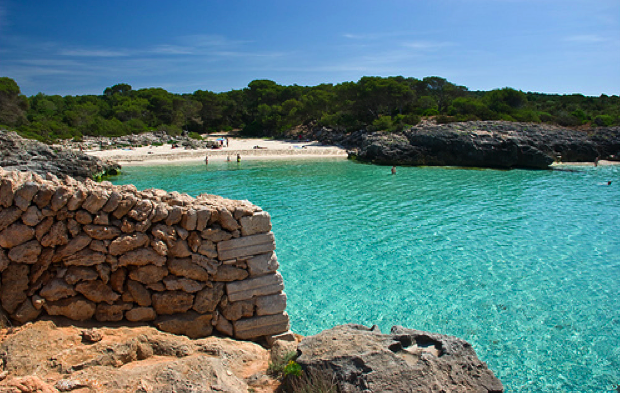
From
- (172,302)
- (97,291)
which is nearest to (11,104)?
(97,291)

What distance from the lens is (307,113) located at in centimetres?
6059

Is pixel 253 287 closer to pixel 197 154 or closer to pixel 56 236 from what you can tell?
pixel 56 236

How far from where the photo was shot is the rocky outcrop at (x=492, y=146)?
34.6m

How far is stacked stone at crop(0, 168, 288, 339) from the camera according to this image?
509 centimetres

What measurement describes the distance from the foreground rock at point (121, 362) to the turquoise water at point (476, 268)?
3001mm

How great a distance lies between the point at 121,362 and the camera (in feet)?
14.9

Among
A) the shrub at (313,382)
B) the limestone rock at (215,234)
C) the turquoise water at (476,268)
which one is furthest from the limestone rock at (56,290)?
the turquoise water at (476,268)

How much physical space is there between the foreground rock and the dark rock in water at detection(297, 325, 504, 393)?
751 millimetres

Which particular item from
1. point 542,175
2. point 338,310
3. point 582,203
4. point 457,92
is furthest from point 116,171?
point 457,92

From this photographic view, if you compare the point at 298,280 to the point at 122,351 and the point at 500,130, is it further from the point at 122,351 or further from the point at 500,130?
the point at 500,130

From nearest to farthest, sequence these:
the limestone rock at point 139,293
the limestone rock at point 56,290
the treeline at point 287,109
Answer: the limestone rock at point 56,290, the limestone rock at point 139,293, the treeline at point 287,109

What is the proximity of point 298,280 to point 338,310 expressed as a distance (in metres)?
1.88

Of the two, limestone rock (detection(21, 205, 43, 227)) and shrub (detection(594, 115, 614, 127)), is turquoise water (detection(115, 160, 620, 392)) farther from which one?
shrub (detection(594, 115, 614, 127))

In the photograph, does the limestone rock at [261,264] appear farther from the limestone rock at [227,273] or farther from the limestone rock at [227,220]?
the limestone rock at [227,220]
